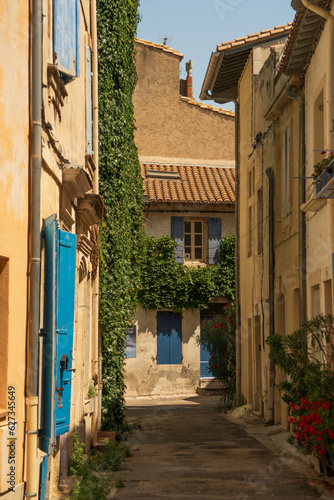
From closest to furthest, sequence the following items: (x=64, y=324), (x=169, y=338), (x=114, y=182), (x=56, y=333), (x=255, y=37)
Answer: (x=56, y=333) → (x=64, y=324) → (x=114, y=182) → (x=255, y=37) → (x=169, y=338)

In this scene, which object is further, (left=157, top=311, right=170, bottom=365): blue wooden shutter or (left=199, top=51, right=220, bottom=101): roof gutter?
(left=157, top=311, right=170, bottom=365): blue wooden shutter

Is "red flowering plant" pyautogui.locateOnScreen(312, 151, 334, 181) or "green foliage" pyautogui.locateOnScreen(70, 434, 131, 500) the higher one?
"red flowering plant" pyautogui.locateOnScreen(312, 151, 334, 181)

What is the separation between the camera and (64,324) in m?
7.38

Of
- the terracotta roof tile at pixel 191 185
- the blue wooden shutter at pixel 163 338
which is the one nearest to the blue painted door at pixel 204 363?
the blue wooden shutter at pixel 163 338

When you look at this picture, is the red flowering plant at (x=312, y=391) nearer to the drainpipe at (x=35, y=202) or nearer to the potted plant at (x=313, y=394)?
the potted plant at (x=313, y=394)

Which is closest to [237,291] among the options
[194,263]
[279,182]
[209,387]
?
[279,182]

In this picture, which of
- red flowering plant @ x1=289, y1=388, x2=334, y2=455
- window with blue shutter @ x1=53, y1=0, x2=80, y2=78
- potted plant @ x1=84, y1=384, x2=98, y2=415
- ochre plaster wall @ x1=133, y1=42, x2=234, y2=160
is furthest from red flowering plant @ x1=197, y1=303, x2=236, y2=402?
window with blue shutter @ x1=53, y1=0, x2=80, y2=78

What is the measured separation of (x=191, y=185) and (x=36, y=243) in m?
19.3

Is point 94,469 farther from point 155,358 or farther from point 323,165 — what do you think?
point 155,358

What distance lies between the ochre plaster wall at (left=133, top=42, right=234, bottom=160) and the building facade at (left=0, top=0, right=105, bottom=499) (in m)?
18.1

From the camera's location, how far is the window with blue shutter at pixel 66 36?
24.5ft

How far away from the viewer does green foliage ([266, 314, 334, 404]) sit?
790 cm

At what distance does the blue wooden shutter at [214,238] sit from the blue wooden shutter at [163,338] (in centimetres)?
240

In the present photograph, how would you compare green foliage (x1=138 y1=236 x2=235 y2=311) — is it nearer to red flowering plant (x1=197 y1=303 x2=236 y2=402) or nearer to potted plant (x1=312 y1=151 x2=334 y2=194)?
red flowering plant (x1=197 y1=303 x2=236 y2=402)
